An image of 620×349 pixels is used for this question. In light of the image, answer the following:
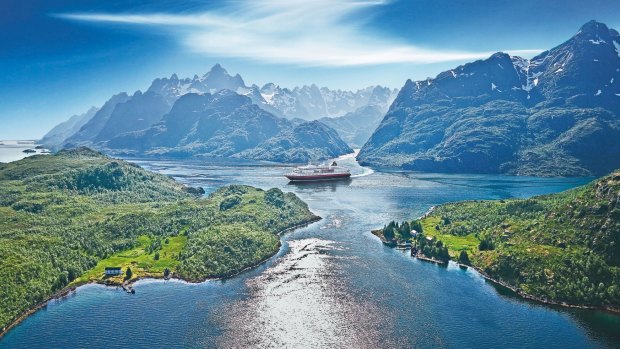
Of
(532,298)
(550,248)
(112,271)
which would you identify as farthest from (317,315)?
(550,248)

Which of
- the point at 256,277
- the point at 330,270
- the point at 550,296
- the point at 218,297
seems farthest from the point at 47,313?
the point at 550,296

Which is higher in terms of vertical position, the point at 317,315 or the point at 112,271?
the point at 112,271

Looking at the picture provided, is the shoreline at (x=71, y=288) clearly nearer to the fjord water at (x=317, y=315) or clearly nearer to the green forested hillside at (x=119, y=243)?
the green forested hillside at (x=119, y=243)

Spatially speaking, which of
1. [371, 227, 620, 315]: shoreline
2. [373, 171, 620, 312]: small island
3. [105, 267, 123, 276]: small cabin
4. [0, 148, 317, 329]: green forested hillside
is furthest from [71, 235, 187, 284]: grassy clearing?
[371, 227, 620, 315]: shoreline

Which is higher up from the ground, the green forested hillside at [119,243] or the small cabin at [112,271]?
the green forested hillside at [119,243]

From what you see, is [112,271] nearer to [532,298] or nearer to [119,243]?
[119,243]

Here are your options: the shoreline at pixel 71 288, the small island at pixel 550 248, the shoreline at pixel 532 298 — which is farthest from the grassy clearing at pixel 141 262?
the shoreline at pixel 532 298

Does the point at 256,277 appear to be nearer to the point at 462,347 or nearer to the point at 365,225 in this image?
the point at 462,347

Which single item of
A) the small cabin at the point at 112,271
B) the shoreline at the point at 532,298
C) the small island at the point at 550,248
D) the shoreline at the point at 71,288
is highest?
the small island at the point at 550,248

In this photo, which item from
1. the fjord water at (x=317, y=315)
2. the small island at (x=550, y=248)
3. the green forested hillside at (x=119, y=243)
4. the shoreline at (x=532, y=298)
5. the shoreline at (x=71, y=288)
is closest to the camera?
the fjord water at (x=317, y=315)
